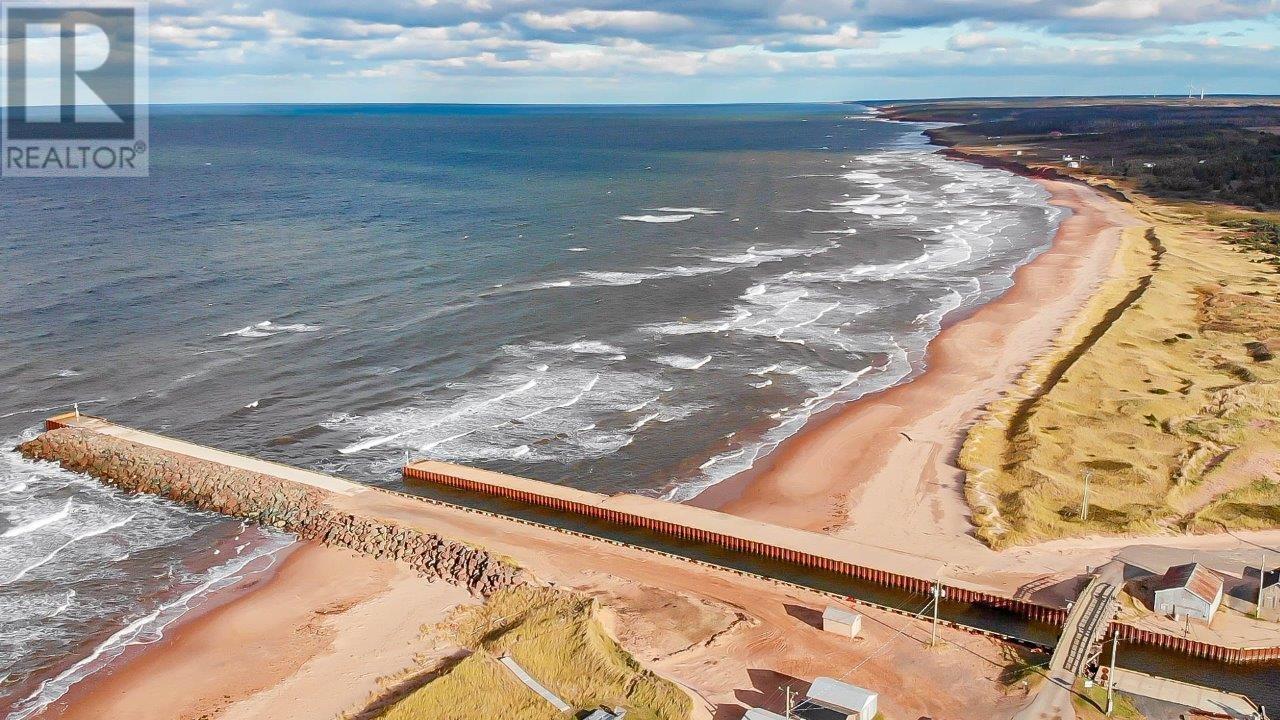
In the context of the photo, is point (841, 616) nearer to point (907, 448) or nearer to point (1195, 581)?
point (1195, 581)

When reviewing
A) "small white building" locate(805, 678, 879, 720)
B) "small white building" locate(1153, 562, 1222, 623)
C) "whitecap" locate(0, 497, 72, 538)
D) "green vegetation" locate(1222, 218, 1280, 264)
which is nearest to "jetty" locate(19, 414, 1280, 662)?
"small white building" locate(1153, 562, 1222, 623)

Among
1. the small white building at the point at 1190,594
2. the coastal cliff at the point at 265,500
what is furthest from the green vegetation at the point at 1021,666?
the coastal cliff at the point at 265,500

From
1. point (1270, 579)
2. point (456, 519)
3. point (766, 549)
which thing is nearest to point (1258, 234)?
point (1270, 579)

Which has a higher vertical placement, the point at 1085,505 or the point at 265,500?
the point at 1085,505

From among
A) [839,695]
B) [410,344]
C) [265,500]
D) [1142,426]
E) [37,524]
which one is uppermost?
[1142,426]

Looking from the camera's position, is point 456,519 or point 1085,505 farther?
point 456,519

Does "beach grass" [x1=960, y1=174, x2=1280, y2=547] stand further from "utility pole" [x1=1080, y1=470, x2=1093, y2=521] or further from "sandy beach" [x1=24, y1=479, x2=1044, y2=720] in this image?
"sandy beach" [x1=24, y1=479, x2=1044, y2=720]

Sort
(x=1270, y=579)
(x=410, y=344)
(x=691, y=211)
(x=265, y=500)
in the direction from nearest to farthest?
1. (x=1270, y=579)
2. (x=265, y=500)
3. (x=410, y=344)
4. (x=691, y=211)

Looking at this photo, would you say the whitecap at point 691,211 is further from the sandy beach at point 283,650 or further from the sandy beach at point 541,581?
the sandy beach at point 283,650
